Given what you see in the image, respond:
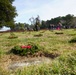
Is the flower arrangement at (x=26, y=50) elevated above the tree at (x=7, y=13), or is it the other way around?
the tree at (x=7, y=13)

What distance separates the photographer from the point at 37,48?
8938 millimetres

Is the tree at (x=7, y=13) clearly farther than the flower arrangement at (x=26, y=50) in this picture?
Yes

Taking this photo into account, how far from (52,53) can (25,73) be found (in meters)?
3.10

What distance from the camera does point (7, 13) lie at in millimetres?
52719

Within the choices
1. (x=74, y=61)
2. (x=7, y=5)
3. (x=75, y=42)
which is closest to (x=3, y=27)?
(x=7, y=5)

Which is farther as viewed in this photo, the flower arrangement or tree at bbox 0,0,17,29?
tree at bbox 0,0,17,29

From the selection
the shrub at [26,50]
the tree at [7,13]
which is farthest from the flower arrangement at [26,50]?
the tree at [7,13]

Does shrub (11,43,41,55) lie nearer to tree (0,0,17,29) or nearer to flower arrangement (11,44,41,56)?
flower arrangement (11,44,41,56)

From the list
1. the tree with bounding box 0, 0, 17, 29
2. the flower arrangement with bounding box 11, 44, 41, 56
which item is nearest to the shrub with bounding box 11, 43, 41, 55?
the flower arrangement with bounding box 11, 44, 41, 56

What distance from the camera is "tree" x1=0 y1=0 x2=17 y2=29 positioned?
51.4m

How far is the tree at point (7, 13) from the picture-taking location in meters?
51.4

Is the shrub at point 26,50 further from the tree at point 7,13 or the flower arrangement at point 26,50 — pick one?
the tree at point 7,13

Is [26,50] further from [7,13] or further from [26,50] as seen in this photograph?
[7,13]

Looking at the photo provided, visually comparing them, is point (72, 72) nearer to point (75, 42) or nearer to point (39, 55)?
point (39, 55)
